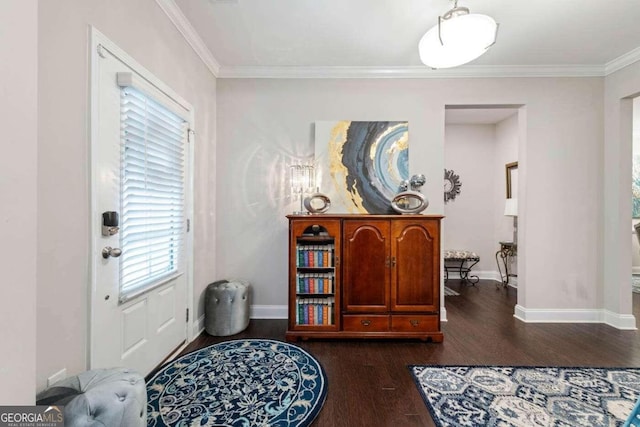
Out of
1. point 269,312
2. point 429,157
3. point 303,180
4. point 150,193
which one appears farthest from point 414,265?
point 150,193

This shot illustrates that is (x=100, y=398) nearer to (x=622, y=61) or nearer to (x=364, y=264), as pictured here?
(x=364, y=264)

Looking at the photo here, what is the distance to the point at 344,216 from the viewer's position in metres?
2.60

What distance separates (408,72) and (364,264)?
225 cm

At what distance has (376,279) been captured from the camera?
8.54 ft

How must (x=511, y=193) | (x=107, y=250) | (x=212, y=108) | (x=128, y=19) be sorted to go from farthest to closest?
1. (x=511, y=193)
2. (x=212, y=108)
3. (x=128, y=19)
4. (x=107, y=250)

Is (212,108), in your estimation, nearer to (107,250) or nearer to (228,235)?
(228,235)

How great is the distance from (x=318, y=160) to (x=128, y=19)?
76.0 inches

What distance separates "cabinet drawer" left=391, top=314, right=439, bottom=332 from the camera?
2.58 m

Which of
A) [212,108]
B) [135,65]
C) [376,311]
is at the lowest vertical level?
[376,311]

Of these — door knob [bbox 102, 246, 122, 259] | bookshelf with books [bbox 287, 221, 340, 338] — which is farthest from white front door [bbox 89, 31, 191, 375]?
bookshelf with books [bbox 287, 221, 340, 338]

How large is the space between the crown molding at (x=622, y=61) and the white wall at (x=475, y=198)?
1.95 metres

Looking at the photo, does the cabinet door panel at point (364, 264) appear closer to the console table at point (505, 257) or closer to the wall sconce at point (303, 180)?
the wall sconce at point (303, 180)

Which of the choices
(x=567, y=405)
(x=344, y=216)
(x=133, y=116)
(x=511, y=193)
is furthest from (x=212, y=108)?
(x=511, y=193)

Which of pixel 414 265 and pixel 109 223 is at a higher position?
pixel 109 223
